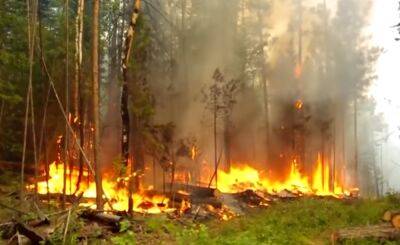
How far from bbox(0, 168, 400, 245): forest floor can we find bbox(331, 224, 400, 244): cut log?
7.3 inches

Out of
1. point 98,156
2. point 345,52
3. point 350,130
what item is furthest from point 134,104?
point 350,130

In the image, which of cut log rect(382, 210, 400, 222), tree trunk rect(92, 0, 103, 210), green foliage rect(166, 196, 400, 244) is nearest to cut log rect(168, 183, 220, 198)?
green foliage rect(166, 196, 400, 244)

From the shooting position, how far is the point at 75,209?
984 centimetres

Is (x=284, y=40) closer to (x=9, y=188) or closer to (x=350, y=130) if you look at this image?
(x=350, y=130)

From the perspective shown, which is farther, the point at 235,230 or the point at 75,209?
the point at 235,230

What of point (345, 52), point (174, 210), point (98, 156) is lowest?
→ point (174, 210)

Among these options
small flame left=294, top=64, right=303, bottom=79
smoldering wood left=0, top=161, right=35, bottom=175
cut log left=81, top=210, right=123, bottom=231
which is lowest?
cut log left=81, top=210, right=123, bottom=231

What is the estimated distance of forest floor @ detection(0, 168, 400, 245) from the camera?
9031mm

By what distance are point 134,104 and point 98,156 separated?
A: 41.6ft

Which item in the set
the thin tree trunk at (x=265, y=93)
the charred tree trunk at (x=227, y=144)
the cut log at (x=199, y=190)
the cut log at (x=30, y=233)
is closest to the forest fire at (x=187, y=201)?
the charred tree trunk at (x=227, y=144)

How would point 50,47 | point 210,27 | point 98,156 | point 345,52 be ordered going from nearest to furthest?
point 98,156
point 50,47
point 210,27
point 345,52

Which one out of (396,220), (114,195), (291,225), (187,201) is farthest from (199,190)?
(396,220)

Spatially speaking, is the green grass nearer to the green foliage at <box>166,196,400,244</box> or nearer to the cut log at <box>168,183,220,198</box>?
the green foliage at <box>166,196,400,244</box>

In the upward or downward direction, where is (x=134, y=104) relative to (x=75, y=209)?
upward
